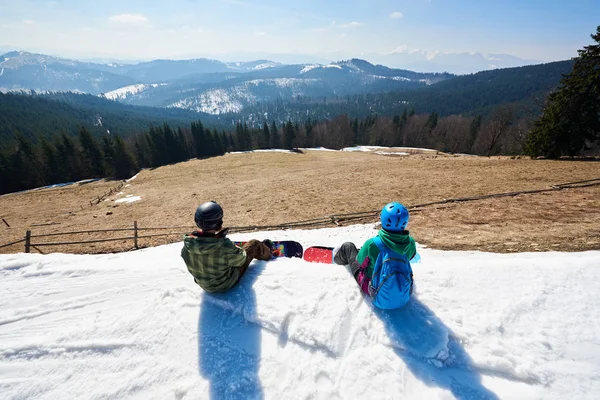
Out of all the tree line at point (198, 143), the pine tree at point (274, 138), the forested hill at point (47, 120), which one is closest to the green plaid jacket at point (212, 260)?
the tree line at point (198, 143)

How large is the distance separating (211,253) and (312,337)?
2.29 metres

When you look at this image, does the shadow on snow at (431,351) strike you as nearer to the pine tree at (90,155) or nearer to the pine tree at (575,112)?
the pine tree at (575,112)

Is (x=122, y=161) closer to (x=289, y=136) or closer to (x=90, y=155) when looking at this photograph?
(x=90, y=155)

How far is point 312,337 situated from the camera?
154 inches

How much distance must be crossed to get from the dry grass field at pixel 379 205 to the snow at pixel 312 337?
401 cm

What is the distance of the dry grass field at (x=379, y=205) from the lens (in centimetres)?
915

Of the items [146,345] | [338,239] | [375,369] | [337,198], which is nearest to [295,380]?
[375,369]

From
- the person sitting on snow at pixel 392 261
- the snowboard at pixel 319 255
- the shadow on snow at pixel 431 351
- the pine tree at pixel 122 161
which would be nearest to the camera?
the shadow on snow at pixel 431 351

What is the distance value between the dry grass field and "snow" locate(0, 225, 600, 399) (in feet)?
13.2

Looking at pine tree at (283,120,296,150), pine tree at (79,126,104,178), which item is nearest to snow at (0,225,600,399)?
pine tree at (79,126,104,178)

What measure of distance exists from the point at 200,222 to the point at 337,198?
602 inches

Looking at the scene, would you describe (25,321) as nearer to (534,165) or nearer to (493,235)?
(493,235)

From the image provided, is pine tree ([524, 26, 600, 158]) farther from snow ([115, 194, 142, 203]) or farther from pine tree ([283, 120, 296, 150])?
pine tree ([283, 120, 296, 150])

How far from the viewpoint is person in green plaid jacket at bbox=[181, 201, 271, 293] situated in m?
4.54
